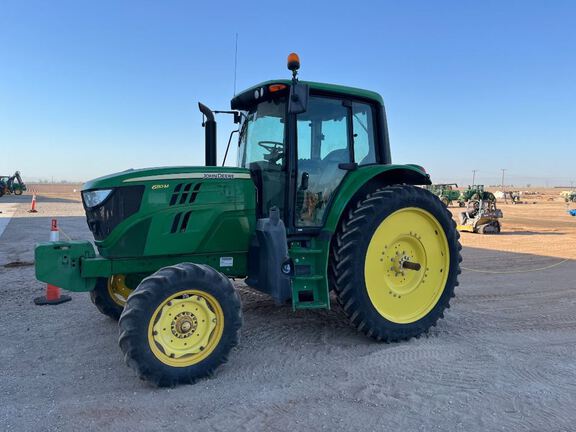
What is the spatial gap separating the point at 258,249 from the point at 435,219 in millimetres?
1855

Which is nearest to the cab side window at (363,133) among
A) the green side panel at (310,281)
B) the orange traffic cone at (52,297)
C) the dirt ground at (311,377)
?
the green side panel at (310,281)

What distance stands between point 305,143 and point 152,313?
2.11m

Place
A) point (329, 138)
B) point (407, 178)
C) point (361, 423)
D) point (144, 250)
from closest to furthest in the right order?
point (361, 423), point (144, 250), point (329, 138), point (407, 178)

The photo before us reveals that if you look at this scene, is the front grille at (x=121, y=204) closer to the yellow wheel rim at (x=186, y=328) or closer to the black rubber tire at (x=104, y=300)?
the yellow wheel rim at (x=186, y=328)

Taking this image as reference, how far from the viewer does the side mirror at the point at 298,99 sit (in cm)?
394

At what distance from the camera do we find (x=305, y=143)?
14.4 ft

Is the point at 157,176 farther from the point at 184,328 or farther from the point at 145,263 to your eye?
the point at 184,328

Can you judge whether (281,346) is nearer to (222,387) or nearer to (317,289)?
(317,289)

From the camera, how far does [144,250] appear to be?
12.7 ft

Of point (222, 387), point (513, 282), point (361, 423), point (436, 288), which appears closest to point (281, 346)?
point (222, 387)

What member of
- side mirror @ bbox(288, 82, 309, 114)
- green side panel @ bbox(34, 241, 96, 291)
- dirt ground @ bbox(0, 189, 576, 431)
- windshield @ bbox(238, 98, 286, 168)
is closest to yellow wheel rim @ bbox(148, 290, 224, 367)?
dirt ground @ bbox(0, 189, 576, 431)

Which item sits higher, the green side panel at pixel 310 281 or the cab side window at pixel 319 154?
the cab side window at pixel 319 154

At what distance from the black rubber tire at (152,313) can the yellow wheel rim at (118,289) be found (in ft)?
5.20

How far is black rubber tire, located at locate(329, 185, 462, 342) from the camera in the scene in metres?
4.12
